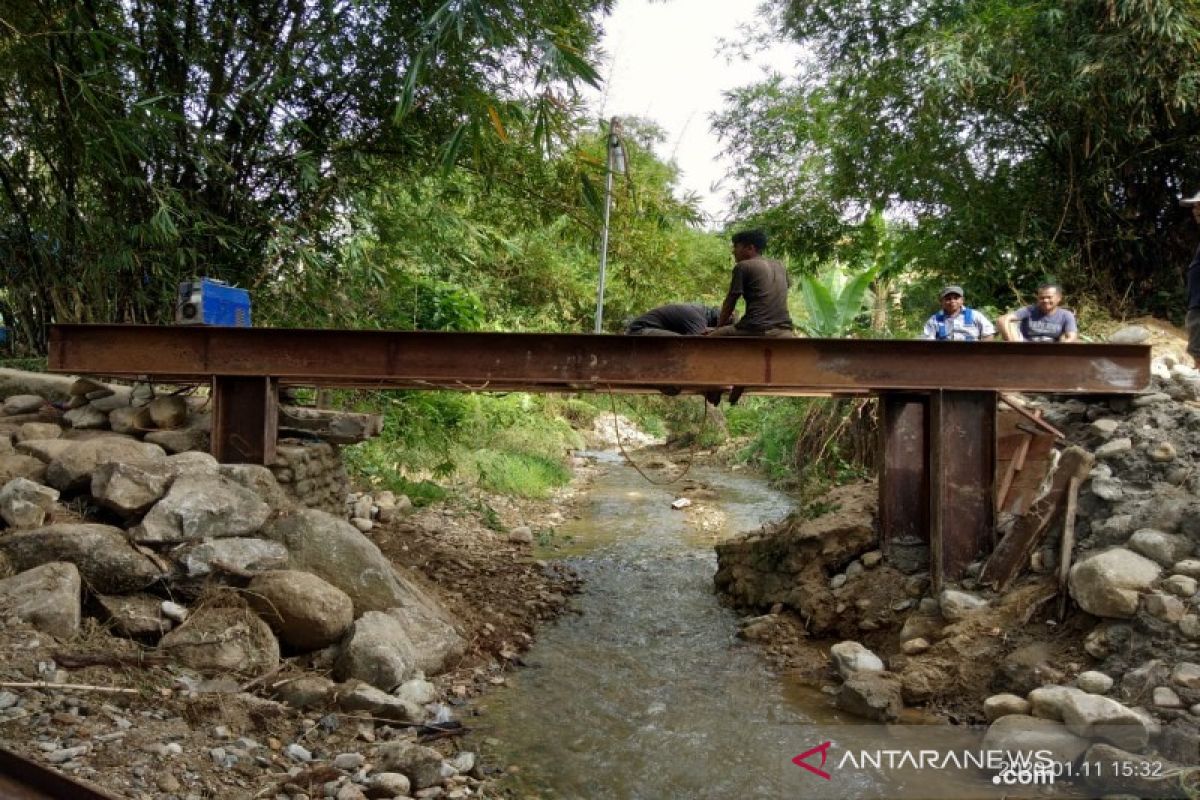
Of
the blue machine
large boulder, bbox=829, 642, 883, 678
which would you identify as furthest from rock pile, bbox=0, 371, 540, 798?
large boulder, bbox=829, 642, 883, 678

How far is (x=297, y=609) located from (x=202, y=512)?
0.94 meters

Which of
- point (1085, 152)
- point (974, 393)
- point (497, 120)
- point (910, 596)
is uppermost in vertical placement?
point (1085, 152)

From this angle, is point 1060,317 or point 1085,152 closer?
point 1060,317

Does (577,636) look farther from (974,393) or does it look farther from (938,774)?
(974,393)

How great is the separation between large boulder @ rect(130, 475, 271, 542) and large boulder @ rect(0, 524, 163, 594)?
25 cm

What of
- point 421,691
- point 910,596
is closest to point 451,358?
point 421,691

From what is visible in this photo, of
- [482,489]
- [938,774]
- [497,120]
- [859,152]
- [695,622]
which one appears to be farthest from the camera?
[859,152]

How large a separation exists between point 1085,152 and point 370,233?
29.0 ft

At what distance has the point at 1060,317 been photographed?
7.74 meters

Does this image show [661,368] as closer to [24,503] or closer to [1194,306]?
[1194,306]

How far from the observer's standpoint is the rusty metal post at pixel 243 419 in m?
6.27

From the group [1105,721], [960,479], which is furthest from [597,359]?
[1105,721]

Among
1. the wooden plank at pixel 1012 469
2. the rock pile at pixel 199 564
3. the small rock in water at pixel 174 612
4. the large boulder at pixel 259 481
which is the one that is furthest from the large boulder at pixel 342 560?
the wooden plank at pixel 1012 469

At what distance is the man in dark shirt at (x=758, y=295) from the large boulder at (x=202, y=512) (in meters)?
3.54
